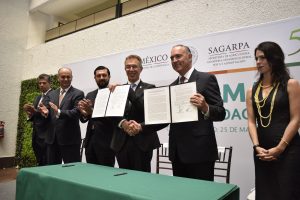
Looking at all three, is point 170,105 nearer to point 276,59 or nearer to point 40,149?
point 276,59

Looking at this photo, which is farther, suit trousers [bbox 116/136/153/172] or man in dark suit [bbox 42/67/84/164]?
man in dark suit [bbox 42/67/84/164]

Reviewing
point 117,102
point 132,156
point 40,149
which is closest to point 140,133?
point 132,156

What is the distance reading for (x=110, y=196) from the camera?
1.14m

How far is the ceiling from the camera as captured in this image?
6.39 m

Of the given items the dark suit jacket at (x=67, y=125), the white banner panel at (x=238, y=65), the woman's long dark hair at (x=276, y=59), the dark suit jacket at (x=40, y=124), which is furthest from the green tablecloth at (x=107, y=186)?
the white banner panel at (x=238, y=65)

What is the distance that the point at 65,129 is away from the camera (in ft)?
9.16

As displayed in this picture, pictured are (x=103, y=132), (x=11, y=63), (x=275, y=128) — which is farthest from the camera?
(x=11, y=63)

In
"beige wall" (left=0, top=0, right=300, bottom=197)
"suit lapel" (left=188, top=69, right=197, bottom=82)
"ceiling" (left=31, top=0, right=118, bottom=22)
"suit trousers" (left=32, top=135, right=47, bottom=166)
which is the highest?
"ceiling" (left=31, top=0, right=118, bottom=22)

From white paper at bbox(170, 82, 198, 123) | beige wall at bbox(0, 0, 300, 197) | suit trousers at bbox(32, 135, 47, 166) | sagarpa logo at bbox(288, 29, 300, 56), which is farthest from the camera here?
beige wall at bbox(0, 0, 300, 197)

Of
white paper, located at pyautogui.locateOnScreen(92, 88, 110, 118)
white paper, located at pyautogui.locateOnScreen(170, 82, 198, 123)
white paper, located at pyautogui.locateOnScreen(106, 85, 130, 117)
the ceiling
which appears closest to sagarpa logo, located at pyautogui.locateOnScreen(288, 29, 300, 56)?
white paper, located at pyautogui.locateOnScreen(170, 82, 198, 123)

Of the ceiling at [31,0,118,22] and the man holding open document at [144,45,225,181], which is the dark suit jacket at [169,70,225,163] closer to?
the man holding open document at [144,45,225,181]

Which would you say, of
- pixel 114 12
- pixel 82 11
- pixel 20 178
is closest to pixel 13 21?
pixel 82 11

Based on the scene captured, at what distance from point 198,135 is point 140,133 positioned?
0.49 metres

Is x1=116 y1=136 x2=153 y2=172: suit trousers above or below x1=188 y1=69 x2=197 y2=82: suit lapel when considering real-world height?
below
